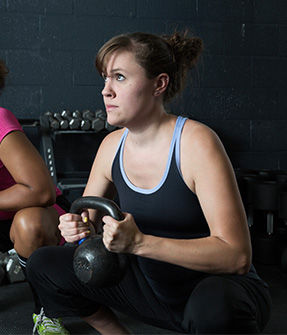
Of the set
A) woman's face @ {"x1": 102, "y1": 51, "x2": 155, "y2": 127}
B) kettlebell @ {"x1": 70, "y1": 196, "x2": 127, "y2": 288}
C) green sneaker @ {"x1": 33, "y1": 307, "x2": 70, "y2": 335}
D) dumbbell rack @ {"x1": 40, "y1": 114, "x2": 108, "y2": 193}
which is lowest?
green sneaker @ {"x1": 33, "y1": 307, "x2": 70, "y2": 335}

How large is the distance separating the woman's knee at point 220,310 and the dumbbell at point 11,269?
1.46m

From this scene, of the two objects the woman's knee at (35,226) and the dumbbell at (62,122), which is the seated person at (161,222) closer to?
the woman's knee at (35,226)

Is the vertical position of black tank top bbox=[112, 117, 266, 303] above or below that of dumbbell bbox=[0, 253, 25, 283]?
above

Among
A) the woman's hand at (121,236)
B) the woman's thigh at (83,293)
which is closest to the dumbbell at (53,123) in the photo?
the woman's thigh at (83,293)

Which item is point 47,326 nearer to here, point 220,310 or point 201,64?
point 220,310

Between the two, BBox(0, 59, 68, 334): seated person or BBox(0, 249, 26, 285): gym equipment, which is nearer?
BBox(0, 59, 68, 334): seated person

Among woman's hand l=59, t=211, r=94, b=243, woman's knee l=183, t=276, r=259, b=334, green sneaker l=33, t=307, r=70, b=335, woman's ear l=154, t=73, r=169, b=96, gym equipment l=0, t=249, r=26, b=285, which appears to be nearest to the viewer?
woman's knee l=183, t=276, r=259, b=334

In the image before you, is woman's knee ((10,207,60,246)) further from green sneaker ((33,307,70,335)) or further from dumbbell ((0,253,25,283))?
dumbbell ((0,253,25,283))

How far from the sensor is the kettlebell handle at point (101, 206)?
43.9 inches

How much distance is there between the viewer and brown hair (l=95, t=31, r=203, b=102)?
1.33 meters

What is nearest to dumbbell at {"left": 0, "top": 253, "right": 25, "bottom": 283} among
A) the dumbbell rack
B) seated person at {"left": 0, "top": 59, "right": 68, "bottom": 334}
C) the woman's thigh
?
seated person at {"left": 0, "top": 59, "right": 68, "bottom": 334}

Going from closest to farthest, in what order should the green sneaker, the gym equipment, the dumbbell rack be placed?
the green sneaker
the gym equipment
the dumbbell rack

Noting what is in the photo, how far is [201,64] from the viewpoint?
3.73m

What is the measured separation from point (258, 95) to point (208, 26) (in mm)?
698
